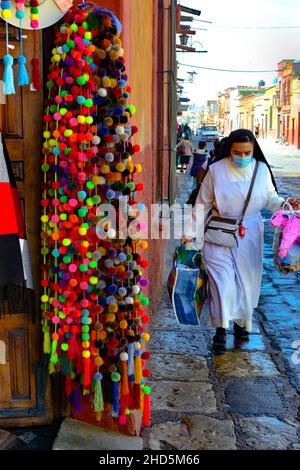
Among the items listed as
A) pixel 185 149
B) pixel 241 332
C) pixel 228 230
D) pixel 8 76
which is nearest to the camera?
pixel 8 76

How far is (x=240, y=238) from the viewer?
15.1ft

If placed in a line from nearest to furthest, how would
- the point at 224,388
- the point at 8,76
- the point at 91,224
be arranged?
1. the point at 8,76
2. the point at 91,224
3. the point at 224,388

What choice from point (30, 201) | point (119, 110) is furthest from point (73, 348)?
point (119, 110)

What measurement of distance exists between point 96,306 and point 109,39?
136 centimetres

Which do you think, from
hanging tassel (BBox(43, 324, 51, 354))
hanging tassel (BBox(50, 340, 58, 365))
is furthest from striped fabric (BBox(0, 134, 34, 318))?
hanging tassel (BBox(50, 340, 58, 365))

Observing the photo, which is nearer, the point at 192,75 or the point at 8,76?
the point at 8,76

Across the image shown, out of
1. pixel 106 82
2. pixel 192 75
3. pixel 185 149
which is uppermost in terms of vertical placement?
pixel 192 75

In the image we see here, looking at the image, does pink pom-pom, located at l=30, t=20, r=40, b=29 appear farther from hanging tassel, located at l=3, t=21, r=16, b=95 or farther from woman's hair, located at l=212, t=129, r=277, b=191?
woman's hair, located at l=212, t=129, r=277, b=191

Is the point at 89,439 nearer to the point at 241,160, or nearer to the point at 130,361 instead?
the point at 130,361

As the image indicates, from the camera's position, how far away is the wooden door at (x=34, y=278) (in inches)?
120

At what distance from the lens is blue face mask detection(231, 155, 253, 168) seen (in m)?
4.44

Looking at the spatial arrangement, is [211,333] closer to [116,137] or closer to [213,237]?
[213,237]

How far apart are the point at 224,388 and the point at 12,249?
1865 millimetres

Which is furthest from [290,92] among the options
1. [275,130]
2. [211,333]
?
[211,333]
